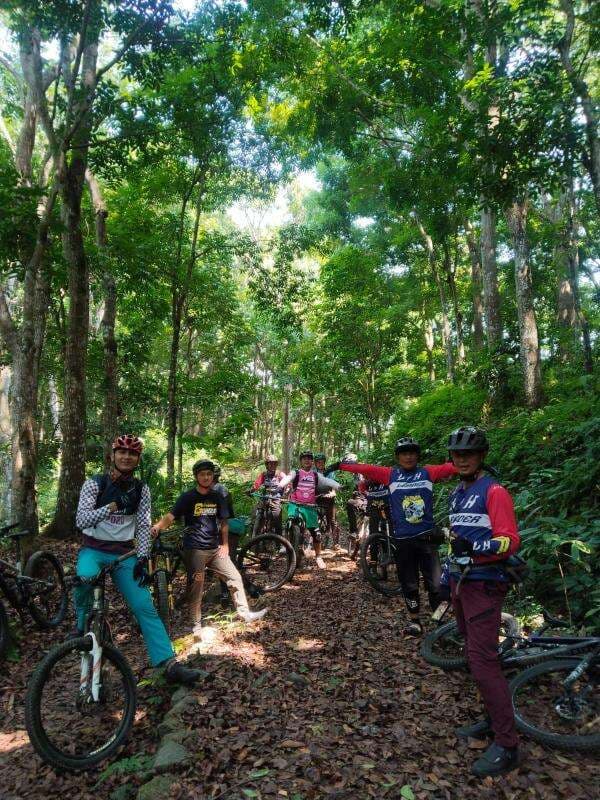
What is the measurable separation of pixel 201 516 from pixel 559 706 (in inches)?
165

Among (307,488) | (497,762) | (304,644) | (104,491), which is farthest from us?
(307,488)

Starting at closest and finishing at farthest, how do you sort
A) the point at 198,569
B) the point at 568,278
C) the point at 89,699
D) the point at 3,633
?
1. the point at 89,699
2. the point at 3,633
3. the point at 198,569
4. the point at 568,278

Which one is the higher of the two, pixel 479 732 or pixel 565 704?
pixel 565 704

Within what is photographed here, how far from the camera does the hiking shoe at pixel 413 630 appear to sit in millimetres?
5978

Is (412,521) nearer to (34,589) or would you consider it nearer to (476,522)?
(476,522)

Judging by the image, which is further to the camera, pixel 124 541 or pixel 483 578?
pixel 124 541

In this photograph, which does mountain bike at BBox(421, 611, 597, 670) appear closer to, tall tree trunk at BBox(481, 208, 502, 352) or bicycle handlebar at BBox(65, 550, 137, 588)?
bicycle handlebar at BBox(65, 550, 137, 588)

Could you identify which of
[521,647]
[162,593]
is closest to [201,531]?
[162,593]

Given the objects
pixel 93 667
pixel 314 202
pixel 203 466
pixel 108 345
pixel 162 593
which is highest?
pixel 314 202

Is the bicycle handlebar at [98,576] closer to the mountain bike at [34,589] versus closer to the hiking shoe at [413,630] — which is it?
the mountain bike at [34,589]

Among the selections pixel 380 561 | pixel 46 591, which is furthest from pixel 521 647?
pixel 46 591

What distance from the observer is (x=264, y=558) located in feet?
27.1

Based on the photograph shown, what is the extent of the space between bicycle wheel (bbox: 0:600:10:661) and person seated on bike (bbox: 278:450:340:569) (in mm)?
5042

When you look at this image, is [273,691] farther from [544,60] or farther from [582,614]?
[544,60]
